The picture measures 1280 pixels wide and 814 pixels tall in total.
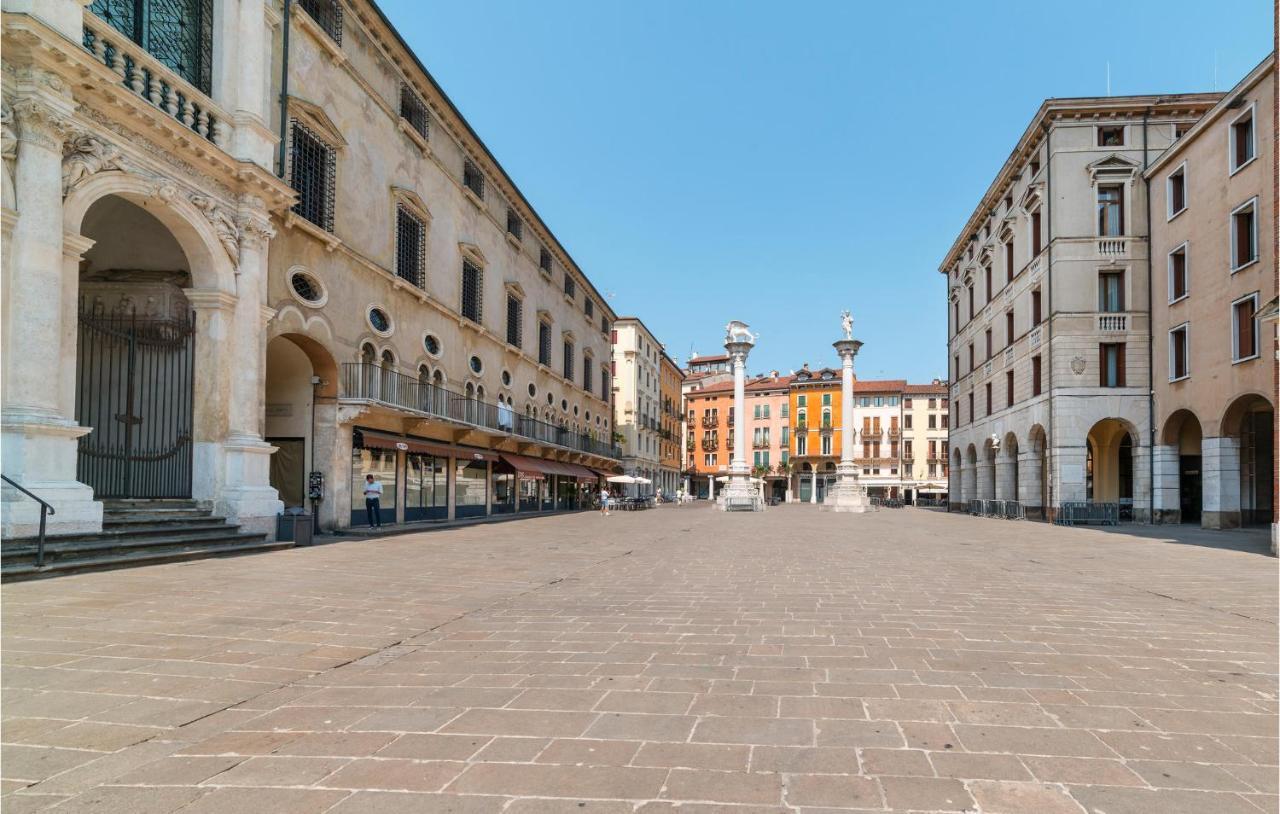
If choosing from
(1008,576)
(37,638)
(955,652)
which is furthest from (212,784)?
(1008,576)

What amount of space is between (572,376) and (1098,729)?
3877 cm

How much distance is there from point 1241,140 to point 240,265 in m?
25.5

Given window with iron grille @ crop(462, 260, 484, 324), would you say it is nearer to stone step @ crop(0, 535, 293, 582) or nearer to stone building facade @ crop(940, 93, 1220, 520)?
stone step @ crop(0, 535, 293, 582)

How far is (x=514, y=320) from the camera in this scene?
3241 cm

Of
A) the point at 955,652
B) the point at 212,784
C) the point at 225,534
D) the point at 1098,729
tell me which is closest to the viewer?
the point at 212,784

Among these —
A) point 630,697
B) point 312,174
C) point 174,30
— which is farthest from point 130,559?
point 312,174

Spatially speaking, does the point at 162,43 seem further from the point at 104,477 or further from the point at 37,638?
the point at 37,638

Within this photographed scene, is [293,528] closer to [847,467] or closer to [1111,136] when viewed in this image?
[1111,136]

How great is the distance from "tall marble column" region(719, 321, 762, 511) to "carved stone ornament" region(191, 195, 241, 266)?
93.5 ft

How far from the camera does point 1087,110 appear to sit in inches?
1096

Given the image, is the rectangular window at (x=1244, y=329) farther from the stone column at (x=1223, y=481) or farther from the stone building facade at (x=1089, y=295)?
the stone building facade at (x=1089, y=295)

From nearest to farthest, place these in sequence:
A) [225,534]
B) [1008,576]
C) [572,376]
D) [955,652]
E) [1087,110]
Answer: [955,652] < [1008,576] < [225,534] < [1087,110] < [572,376]

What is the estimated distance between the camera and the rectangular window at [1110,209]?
27.6m

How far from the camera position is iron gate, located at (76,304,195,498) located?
44.6 feet
